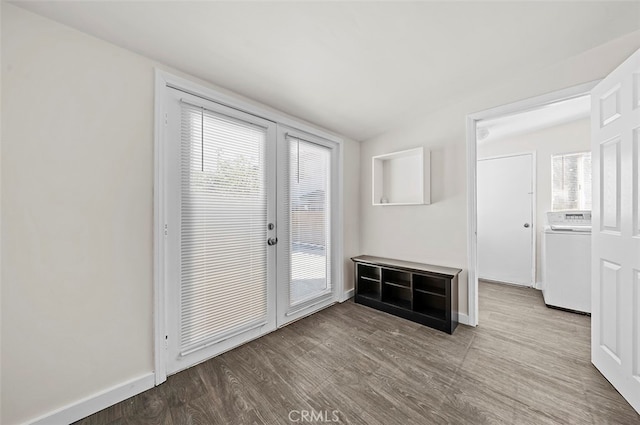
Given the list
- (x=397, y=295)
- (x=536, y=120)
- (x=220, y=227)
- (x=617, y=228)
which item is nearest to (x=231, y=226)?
(x=220, y=227)

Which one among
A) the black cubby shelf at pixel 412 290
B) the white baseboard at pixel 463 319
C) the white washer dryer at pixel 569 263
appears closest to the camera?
the black cubby shelf at pixel 412 290

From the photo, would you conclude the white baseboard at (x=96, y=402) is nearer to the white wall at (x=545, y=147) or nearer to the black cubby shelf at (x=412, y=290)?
the black cubby shelf at (x=412, y=290)

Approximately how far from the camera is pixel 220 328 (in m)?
2.00

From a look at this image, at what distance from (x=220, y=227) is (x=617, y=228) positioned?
9.29 ft

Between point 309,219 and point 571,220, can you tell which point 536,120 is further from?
point 309,219

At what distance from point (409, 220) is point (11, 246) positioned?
3.21 m

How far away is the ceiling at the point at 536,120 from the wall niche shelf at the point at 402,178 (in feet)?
2.58

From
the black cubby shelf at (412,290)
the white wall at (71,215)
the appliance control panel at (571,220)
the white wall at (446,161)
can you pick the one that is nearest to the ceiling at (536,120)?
the white wall at (446,161)

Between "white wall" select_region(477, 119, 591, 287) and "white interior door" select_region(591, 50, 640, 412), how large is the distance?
2107mm

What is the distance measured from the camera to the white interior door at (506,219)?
368cm

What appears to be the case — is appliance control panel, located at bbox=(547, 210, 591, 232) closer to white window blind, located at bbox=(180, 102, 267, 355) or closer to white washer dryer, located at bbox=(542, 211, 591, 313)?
white washer dryer, located at bbox=(542, 211, 591, 313)

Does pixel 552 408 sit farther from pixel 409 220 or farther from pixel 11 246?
pixel 11 246

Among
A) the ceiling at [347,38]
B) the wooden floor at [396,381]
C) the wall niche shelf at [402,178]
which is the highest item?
the ceiling at [347,38]

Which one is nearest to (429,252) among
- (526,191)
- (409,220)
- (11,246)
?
(409,220)
